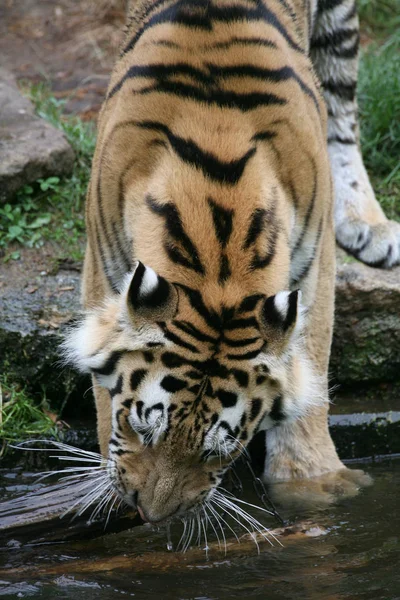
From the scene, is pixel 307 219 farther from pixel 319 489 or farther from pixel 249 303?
pixel 319 489

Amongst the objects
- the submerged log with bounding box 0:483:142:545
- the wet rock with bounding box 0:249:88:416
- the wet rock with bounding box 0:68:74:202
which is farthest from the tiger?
the wet rock with bounding box 0:68:74:202

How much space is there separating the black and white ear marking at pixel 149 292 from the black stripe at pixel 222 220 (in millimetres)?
278

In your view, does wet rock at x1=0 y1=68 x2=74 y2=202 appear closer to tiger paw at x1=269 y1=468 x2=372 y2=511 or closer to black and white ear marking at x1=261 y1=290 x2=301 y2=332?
tiger paw at x1=269 y1=468 x2=372 y2=511

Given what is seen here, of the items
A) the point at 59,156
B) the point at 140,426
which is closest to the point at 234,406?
the point at 140,426

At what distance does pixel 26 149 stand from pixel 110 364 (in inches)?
111

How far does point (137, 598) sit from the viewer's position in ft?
11.9

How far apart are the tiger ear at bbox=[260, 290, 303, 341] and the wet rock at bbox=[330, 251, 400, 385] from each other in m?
2.10

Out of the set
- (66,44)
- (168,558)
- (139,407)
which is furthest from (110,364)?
(66,44)

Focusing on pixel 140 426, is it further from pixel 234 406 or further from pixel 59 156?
pixel 59 156

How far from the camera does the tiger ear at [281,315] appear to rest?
10.5 feet

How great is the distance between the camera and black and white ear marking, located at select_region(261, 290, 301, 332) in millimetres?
3199

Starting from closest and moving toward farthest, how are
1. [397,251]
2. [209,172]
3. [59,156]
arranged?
[209,172] → [397,251] → [59,156]

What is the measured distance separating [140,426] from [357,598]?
1.06 metres

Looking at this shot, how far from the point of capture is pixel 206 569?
387cm
